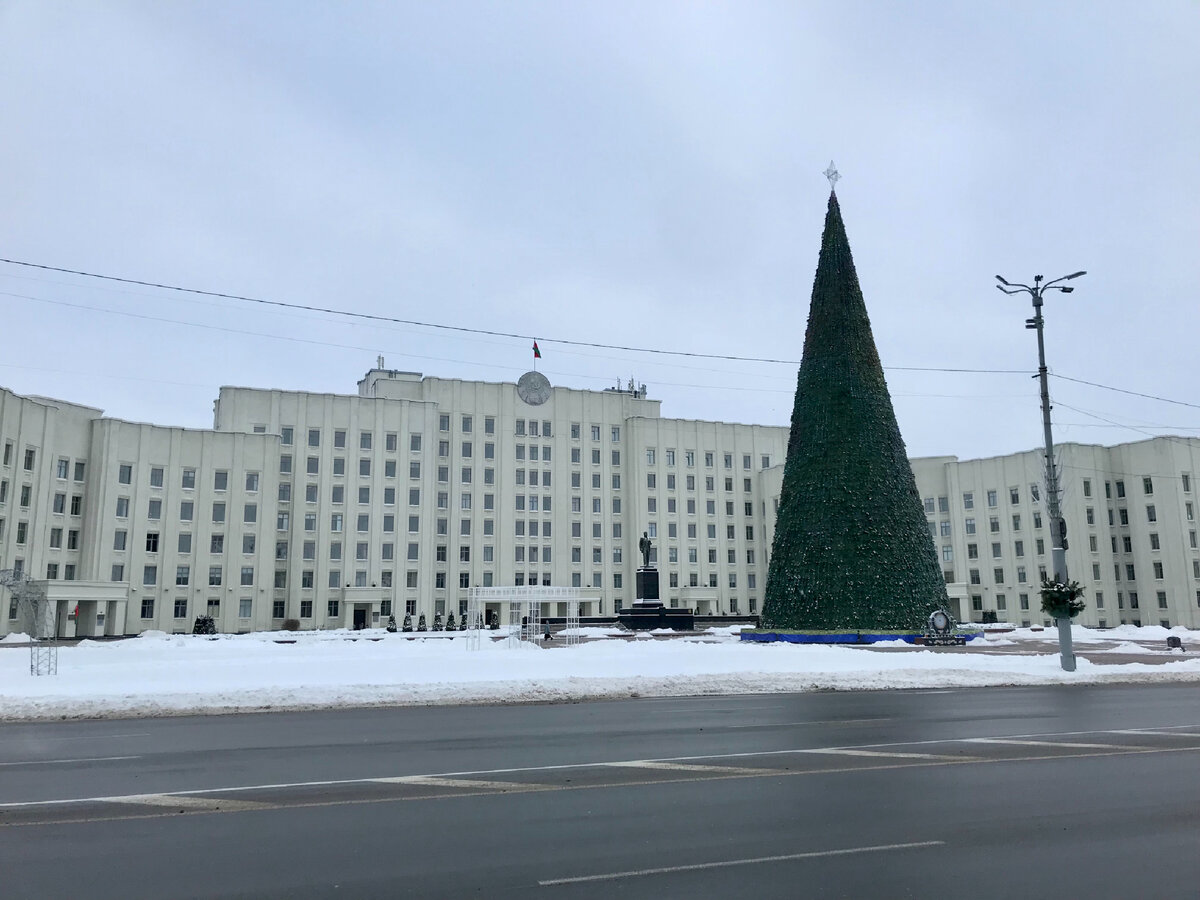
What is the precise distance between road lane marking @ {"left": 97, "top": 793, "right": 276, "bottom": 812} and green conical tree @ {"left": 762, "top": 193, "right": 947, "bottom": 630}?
2852 cm

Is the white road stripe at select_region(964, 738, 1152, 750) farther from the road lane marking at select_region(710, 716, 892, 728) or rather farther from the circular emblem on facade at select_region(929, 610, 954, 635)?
the circular emblem on facade at select_region(929, 610, 954, 635)

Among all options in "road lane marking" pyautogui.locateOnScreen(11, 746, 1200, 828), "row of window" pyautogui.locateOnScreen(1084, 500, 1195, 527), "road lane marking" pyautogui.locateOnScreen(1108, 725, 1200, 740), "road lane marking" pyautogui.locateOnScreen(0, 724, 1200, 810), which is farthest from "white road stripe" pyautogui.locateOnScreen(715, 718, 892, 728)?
"row of window" pyautogui.locateOnScreen(1084, 500, 1195, 527)

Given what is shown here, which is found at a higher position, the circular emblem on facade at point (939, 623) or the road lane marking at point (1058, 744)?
the circular emblem on facade at point (939, 623)

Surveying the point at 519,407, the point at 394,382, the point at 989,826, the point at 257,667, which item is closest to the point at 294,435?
the point at 394,382

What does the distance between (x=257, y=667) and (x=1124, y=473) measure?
7814 cm

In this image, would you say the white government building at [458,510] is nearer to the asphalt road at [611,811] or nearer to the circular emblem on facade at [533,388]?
the circular emblem on facade at [533,388]

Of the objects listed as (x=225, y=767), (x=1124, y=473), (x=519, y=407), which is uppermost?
(x=519, y=407)

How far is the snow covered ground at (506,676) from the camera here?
17.9 metres

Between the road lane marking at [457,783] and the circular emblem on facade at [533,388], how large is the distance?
70.6 meters

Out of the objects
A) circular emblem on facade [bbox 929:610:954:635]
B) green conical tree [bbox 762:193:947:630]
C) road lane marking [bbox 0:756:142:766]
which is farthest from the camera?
green conical tree [bbox 762:193:947:630]

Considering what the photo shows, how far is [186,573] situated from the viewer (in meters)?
70.3

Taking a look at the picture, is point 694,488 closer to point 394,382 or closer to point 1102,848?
→ point 394,382

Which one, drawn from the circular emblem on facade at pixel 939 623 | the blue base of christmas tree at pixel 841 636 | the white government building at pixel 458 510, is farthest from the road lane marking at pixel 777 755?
the white government building at pixel 458 510

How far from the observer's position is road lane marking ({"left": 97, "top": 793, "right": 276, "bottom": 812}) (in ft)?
26.9
